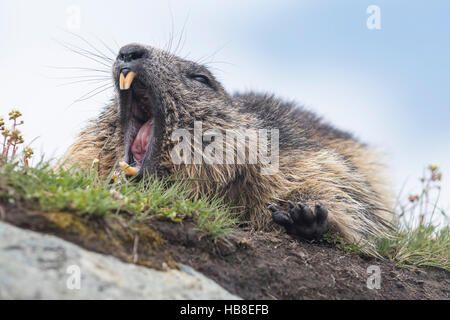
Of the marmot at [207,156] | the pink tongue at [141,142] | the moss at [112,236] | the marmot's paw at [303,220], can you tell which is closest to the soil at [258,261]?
the moss at [112,236]

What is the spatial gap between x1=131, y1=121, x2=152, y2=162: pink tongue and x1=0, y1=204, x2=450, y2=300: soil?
1.48 meters

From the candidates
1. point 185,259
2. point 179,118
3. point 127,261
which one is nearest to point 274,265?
point 185,259

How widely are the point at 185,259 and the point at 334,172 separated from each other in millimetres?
2912

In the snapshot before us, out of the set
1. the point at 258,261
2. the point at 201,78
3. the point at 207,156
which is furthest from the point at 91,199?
the point at 201,78

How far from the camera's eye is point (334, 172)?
→ 18.7ft

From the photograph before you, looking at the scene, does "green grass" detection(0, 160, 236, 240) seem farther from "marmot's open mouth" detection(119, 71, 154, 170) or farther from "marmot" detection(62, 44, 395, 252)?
"marmot's open mouth" detection(119, 71, 154, 170)

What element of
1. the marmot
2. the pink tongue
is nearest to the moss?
the marmot

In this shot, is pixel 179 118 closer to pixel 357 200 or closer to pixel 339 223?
pixel 339 223

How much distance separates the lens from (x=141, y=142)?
16.5 ft

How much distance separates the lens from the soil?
2.98 m

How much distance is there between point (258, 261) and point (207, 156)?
136cm

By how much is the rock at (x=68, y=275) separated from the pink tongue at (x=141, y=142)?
224 cm

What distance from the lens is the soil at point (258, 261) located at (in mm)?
2984

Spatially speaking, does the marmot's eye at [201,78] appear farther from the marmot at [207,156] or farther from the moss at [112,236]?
the moss at [112,236]
